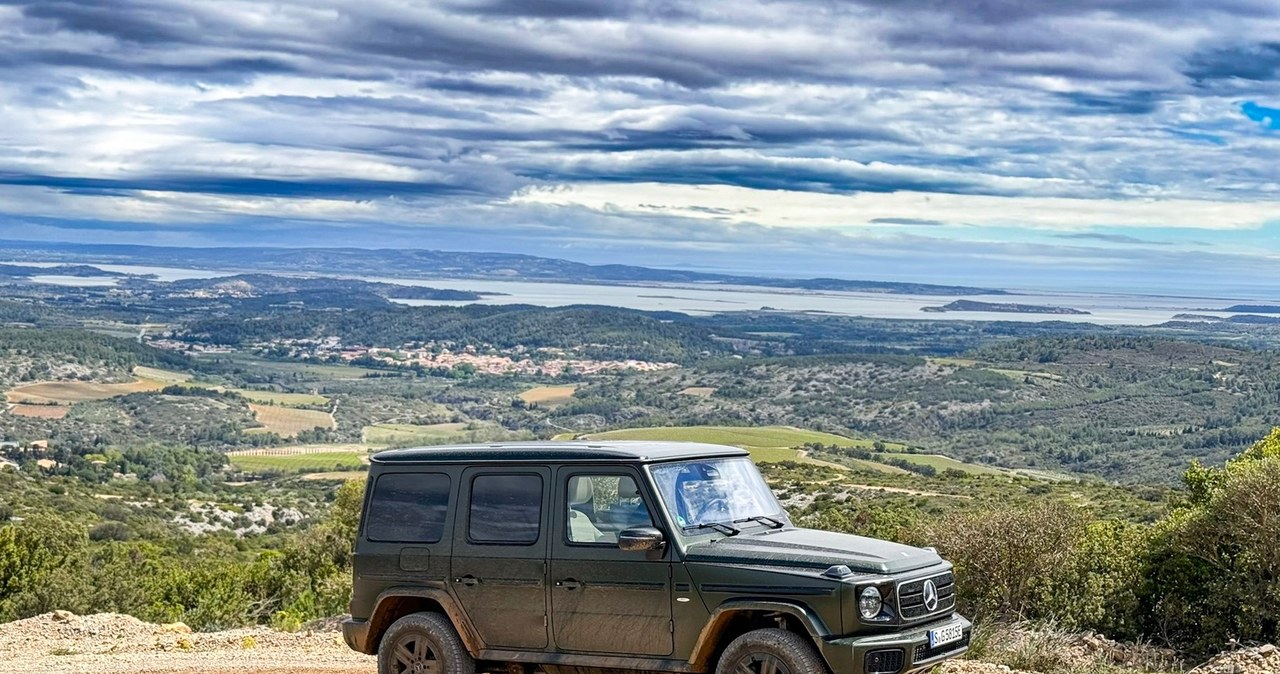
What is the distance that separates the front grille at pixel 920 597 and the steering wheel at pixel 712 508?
5.20 ft

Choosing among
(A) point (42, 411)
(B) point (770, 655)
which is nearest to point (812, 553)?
(B) point (770, 655)

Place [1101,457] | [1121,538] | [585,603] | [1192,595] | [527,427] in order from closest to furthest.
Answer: [585,603] → [1192,595] → [1121,538] → [1101,457] → [527,427]

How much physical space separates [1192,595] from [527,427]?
503 ft

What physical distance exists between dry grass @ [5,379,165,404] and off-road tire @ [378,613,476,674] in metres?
185

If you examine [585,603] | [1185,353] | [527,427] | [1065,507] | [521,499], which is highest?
[521,499]

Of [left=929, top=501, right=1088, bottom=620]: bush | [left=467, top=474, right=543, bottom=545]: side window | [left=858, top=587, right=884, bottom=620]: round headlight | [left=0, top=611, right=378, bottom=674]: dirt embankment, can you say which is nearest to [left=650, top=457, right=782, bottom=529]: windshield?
[left=467, top=474, right=543, bottom=545]: side window

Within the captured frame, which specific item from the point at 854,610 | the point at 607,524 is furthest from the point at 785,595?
the point at 607,524

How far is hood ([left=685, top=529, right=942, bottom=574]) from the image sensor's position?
904 cm

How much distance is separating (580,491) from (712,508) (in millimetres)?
1009

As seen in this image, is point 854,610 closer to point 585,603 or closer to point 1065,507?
point 585,603

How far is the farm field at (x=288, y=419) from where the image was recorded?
176 meters

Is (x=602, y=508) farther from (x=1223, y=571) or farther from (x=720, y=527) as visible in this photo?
(x=1223, y=571)

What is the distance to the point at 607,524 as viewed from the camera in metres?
9.79

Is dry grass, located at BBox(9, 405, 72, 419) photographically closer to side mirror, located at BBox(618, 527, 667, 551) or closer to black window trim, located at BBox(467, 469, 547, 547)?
black window trim, located at BBox(467, 469, 547, 547)
